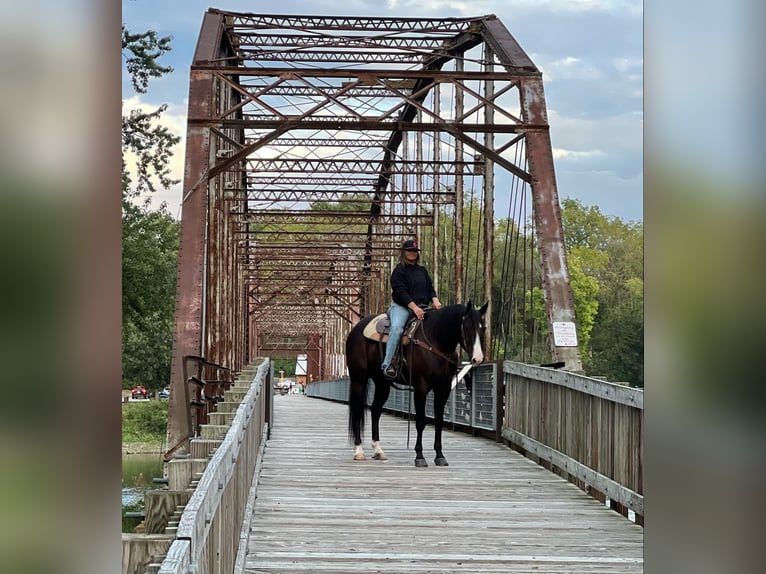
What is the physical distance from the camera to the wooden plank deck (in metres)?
6.59

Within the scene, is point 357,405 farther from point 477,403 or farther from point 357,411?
point 477,403

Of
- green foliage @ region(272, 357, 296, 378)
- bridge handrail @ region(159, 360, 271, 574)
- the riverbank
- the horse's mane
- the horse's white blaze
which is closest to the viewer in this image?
bridge handrail @ region(159, 360, 271, 574)

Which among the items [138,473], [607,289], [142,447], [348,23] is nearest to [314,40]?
[348,23]

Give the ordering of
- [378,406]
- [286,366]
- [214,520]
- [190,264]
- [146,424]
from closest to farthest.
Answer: [214,520]
[378,406]
[190,264]
[146,424]
[286,366]

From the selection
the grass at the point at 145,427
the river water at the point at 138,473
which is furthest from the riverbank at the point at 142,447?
the river water at the point at 138,473

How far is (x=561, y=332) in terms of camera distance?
12844 mm

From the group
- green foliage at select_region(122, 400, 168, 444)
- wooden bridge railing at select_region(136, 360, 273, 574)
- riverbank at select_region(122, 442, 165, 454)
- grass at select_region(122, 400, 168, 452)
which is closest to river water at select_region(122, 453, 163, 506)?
riverbank at select_region(122, 442, 165, 454)

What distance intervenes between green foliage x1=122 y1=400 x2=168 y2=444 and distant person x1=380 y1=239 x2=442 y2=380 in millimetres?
54722

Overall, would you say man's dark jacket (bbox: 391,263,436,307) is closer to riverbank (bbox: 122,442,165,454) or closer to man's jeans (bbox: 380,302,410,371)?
man's jeans (bbox: 380,302,410,371)

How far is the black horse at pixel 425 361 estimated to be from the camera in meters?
10.6

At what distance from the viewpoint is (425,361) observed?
11000 millimetres

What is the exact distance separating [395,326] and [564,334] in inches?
111
